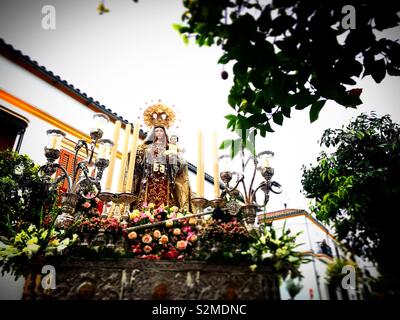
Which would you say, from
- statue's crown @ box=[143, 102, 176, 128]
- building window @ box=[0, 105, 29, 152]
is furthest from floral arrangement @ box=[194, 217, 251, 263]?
building window @ box=[0, 105, 29, 152]

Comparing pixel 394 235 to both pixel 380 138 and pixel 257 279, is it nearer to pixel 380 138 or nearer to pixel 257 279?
pixel 257 279

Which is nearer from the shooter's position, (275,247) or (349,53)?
(349,53)

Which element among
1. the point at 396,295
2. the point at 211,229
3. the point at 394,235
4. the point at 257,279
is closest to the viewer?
the point at 396,295

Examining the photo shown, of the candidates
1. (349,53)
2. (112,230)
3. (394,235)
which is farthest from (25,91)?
(394,235)

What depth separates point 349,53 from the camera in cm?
A: 154

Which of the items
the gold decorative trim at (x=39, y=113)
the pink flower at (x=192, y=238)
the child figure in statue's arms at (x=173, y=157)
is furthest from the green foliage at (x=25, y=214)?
the gold decorative trim at (x=39, y=113)

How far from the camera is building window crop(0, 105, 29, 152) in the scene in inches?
236

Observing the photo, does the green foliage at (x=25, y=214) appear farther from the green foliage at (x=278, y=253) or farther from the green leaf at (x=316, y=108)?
the green leaf at (x=316, y=108)

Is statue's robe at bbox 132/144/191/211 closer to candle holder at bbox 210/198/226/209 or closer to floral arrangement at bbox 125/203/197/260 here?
floral arrangement at bbox 125/203/197/260

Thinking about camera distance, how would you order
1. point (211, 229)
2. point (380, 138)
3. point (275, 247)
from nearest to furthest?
point (275, 247) < point (211, 229) < point (380, 138)

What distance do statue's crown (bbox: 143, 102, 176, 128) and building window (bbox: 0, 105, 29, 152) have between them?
343cm

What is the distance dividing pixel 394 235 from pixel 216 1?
1.66m

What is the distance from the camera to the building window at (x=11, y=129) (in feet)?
19.7

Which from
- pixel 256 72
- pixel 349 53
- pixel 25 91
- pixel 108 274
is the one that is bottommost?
pixel 108 274
